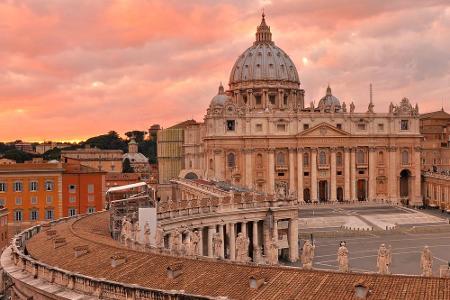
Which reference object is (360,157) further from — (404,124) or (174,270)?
(174,270)

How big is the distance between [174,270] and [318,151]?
88976mm

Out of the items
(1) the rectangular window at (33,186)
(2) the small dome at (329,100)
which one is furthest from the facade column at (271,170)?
(1) the rectangular window at (33,186)

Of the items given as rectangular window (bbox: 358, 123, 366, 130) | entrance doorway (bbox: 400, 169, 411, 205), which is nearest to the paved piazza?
entrance doorway (bbox: 400, 169, 411, 205)

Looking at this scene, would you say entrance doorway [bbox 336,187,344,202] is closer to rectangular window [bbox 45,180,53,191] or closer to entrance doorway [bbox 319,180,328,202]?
entrance doorway [bbox 319,180,328,202]

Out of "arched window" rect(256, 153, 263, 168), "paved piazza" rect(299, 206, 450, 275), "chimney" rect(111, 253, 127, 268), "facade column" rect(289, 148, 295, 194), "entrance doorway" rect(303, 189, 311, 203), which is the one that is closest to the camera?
"chimney" rect(111, 253, 127, 268)

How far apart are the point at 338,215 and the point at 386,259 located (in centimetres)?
6553

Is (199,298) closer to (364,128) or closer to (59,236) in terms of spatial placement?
(59,236)

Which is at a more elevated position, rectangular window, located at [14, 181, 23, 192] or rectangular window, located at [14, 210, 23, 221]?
rectangular window, located at [14, 181, 23, 192]

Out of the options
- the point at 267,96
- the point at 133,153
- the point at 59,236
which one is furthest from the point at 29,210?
the point at 133,153

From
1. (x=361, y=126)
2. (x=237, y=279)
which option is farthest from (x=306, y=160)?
(x=237, y=279)

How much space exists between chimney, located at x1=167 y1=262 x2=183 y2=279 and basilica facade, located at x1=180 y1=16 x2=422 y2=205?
82.3 m

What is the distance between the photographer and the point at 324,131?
360 ft

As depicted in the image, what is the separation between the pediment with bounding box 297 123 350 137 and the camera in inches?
4272

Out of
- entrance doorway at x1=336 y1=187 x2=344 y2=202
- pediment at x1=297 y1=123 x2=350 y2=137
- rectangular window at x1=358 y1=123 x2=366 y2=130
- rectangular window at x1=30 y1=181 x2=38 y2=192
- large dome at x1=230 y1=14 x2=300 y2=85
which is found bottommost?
entrance doorway at x1=336 y1=187 x2=344 y2=202
